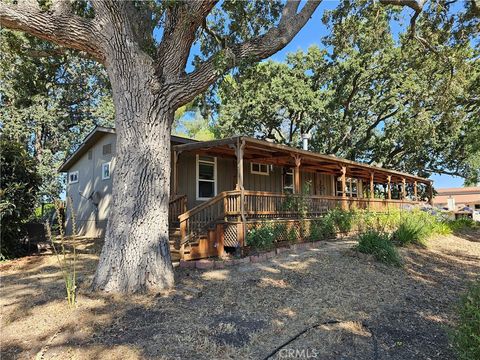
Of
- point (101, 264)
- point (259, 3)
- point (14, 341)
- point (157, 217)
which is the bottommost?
point (14, 341)

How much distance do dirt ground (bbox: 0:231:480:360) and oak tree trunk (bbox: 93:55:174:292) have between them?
0.36 meters

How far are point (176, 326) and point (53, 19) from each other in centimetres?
529

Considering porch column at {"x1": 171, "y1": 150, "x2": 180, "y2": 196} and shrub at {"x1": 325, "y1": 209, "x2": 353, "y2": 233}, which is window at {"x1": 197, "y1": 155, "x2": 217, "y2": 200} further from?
shrub at {"x1": 325, "y1": 209, "x2": 353, "y2": 233}

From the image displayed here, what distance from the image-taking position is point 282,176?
1541 centimetres

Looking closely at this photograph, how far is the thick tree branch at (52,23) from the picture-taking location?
5.51 meters

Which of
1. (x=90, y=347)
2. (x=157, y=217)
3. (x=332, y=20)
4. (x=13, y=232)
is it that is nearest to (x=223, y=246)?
(x=157, y=217)

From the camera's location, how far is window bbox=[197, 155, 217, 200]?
1207 centimetres

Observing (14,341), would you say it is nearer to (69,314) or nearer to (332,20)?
(69,314)

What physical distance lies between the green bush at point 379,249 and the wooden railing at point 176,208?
535 cm

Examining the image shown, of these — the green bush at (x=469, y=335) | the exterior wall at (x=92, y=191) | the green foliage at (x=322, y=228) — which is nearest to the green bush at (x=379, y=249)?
the green foliage at (x=322, y=228)

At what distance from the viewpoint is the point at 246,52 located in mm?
6605

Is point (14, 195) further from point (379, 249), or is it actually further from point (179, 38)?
point (379, 249)

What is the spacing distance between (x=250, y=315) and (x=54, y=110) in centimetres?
1971

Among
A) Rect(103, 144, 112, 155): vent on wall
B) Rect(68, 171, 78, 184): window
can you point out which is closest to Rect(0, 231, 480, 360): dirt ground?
Rect(103, 144, 112, 155): vent on wall
